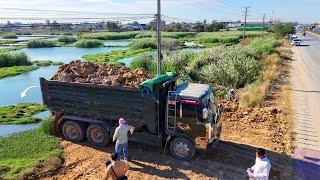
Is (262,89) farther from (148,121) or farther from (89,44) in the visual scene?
(89,44)

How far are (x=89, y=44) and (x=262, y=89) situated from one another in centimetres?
6099

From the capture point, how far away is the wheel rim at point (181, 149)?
31.4 feet

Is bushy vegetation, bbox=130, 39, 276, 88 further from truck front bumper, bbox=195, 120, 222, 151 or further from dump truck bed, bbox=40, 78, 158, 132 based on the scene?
dump truck bed, bbox=40, 78, 158, 132

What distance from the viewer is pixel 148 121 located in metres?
9.62

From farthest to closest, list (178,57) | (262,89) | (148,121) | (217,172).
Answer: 1. (178,57)
2. (262,89)
3. (148,121)
4. (217,172)

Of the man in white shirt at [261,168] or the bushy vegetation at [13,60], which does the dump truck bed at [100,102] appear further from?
the bushy vegetation at [13,60]

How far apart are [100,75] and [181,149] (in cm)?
421

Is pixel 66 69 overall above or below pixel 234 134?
above

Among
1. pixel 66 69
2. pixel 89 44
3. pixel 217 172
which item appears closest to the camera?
pixel 217 172

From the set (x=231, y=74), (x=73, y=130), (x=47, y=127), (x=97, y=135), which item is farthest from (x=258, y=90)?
(x=47, y=127)

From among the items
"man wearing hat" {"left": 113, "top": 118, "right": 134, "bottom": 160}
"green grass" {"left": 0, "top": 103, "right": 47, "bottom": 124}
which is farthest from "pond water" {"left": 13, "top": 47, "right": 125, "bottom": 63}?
"man wearing hat" {"left": 113, "top": 118, "right": 134, "bottom": 160}

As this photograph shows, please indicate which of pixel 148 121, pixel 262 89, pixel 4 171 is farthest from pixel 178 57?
pixel 4 171

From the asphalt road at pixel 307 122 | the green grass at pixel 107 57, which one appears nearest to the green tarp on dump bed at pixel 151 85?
the asphalt road at pixel 307 122

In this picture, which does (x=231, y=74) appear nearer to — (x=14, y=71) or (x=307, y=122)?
(x=307, y=122)
